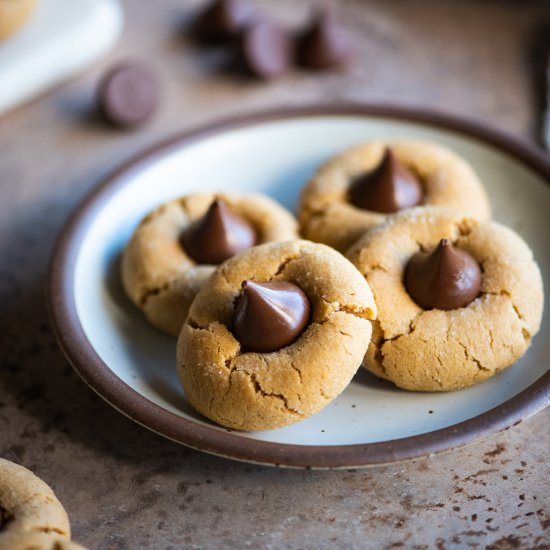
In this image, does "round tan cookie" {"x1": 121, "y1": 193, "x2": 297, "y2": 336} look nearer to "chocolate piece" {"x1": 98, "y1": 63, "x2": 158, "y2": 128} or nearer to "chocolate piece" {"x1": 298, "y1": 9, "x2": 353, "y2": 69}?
"chocolate piece" {"x1": 98, "y1": 63, "x2": 158, "y2": 128}

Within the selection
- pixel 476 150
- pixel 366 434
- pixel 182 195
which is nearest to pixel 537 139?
pixel 476 150

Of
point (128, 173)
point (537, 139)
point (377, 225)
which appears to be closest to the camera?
point (377, 225)

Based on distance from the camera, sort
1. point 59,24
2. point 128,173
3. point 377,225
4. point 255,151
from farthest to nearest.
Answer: point 59,24
point 255,151
point 128,173
point 377,225

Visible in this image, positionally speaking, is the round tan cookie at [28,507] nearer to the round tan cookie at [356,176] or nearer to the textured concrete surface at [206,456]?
the textured concrete surface at [206,456]

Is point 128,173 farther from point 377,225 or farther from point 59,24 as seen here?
point 59,24

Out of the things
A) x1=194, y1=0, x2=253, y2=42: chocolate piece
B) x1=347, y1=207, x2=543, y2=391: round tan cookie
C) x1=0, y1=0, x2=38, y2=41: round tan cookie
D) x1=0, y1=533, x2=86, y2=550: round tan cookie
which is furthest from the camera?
x1=194, y1=0, x2=253, y2=42: chocolate piece

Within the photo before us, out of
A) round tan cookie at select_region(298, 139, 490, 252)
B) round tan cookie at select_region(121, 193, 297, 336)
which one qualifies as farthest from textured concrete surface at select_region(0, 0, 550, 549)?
round tan cookie at select_region(298, 139, 490, 252)

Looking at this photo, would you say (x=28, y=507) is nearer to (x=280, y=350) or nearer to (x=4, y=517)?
(x=4, y=517)
